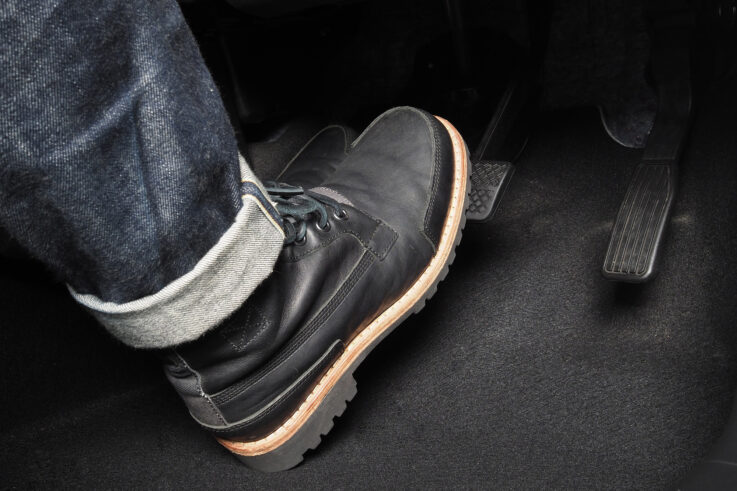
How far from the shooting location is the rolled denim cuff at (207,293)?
46 centimetres

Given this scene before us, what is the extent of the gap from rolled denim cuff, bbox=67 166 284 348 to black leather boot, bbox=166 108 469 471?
31 millimetres

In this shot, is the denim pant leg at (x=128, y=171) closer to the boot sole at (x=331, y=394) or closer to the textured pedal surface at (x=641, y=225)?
the boot sole at (x=331, y=394)

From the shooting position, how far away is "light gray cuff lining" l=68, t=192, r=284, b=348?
1.50 ft

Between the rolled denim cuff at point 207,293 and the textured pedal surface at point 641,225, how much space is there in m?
0.40

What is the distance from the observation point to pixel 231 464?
64 centimetres

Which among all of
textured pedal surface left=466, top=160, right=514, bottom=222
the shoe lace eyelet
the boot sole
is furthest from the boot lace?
textured pedal surface left=466, top=160, right=514, bottom=222

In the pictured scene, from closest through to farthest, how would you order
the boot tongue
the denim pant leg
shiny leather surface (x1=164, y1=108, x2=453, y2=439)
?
the denim pant leg
shiny leather surface (x1=164, y1=108, x2=453, y2=439)
the boot tongue

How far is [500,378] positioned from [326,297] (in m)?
0.22

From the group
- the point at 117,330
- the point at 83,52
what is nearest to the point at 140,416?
the point at 117,330

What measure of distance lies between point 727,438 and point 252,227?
0.39 metres

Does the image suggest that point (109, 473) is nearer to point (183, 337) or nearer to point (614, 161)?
point (183, 337)

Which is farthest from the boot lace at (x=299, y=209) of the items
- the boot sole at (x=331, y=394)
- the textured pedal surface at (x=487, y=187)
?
the textured pedal surface at (x=487, y=187)

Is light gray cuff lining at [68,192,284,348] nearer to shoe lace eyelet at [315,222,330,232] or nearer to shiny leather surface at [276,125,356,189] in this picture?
shoe lace eyelet at [315,222,330,232]


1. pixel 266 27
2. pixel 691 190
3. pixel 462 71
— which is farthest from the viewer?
A: pixel 266 27
